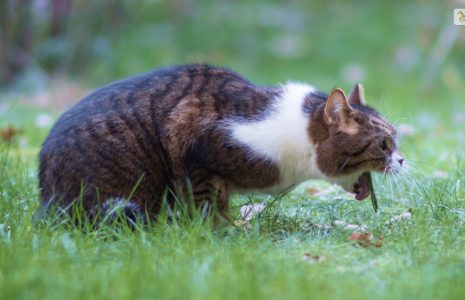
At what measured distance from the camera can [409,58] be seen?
33.7ft

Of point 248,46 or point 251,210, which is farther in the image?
point 248,46

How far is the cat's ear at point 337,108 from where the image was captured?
3.45 m

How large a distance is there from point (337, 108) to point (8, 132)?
9.00ft

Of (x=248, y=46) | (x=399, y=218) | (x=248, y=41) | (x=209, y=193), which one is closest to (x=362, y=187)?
(x=399, y=218)

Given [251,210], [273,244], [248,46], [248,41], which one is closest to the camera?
[273,244]

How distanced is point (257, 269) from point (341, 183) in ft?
3.72

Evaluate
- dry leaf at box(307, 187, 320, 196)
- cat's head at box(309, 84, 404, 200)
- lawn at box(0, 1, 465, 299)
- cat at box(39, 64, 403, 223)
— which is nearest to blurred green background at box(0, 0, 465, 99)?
lawn at box(0, 1, 465, 299)

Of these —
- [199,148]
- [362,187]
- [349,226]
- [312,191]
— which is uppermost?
[199,148]

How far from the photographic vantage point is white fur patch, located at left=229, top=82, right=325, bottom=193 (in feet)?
11.4

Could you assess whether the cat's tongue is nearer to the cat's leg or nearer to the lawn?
the lawn

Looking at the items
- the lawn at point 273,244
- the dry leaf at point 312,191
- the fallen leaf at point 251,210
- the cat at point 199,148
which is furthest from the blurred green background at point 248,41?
the cat at point 199,148

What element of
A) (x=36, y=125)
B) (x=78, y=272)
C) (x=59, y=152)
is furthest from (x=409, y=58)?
(x=78, y=272)

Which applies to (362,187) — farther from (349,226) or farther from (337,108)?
(337,108)

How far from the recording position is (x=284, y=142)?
3521mm
